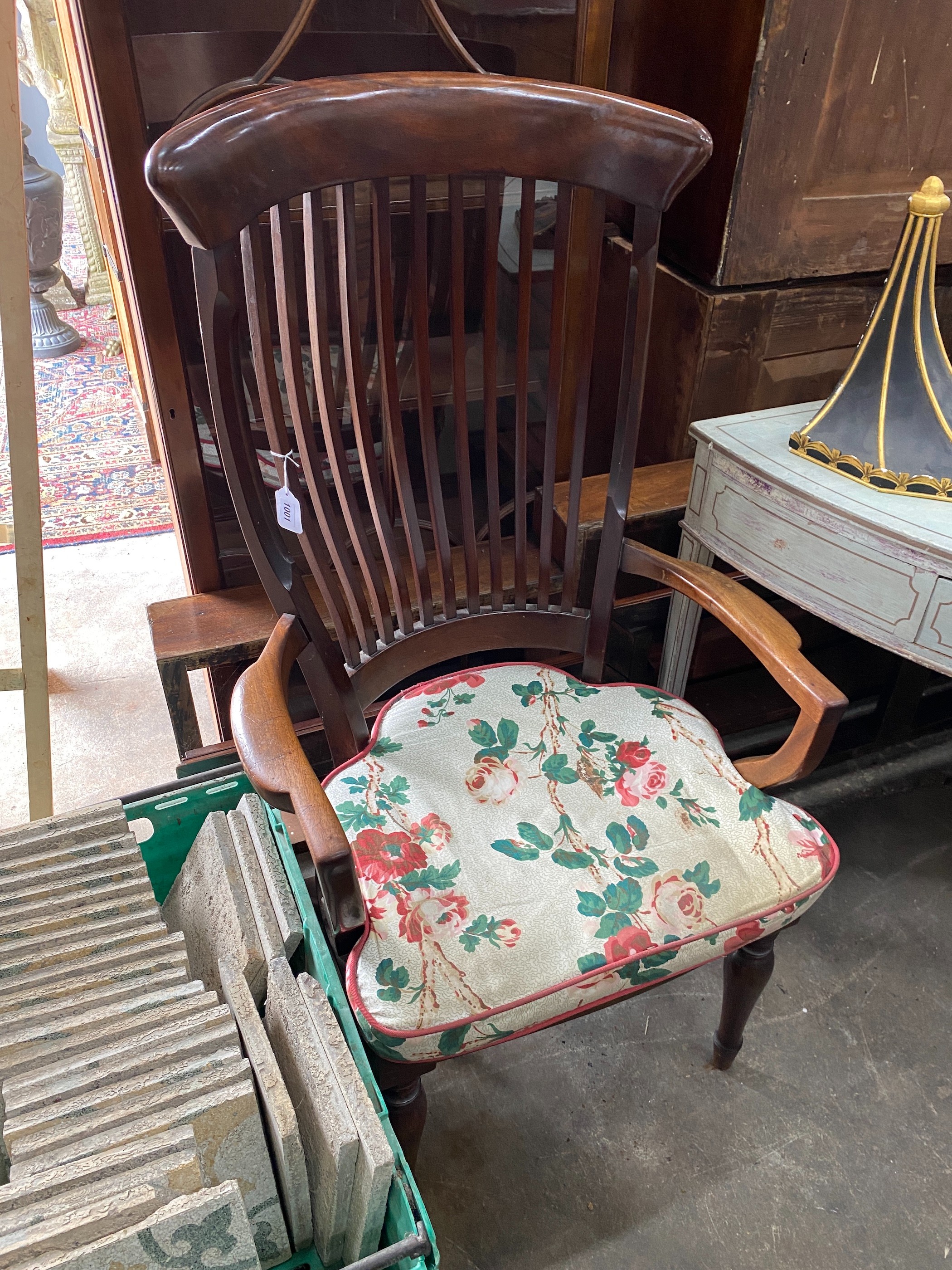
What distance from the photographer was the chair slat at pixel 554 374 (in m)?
0.96

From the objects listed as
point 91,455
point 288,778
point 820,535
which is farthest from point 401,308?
point 91,455

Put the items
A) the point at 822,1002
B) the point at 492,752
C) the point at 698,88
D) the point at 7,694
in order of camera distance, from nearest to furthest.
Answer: the point at 492,752 → the point at 698,88 → the point at 822,1002 → the point at 7,694

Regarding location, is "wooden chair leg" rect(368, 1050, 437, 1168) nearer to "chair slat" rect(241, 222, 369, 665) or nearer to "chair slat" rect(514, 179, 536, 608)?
"chair slat" rect(241, 222, 369, 665)

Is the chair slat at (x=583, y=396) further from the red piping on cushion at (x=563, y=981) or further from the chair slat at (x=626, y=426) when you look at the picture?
the red piping on cushion at (x=563, y=981)

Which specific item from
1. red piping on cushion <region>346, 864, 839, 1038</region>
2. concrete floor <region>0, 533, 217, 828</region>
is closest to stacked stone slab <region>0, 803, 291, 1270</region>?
red piping on cushion <region>346, 864, 839, 1038</region>

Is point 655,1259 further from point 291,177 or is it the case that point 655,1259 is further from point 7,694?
point 7,694

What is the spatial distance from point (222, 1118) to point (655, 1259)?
24.6 inches

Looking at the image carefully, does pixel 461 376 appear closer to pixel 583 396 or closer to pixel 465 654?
pixel 583 396

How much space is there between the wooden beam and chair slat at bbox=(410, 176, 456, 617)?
381 millimetres

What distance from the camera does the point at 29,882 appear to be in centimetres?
95

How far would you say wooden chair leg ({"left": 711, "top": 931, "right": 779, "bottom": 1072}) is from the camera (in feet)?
3.52

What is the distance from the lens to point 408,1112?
0.91 metres

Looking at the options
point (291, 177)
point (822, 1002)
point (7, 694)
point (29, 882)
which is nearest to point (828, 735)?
point (822, 1002)

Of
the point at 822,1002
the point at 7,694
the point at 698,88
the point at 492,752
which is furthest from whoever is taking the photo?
the point at 7,694
